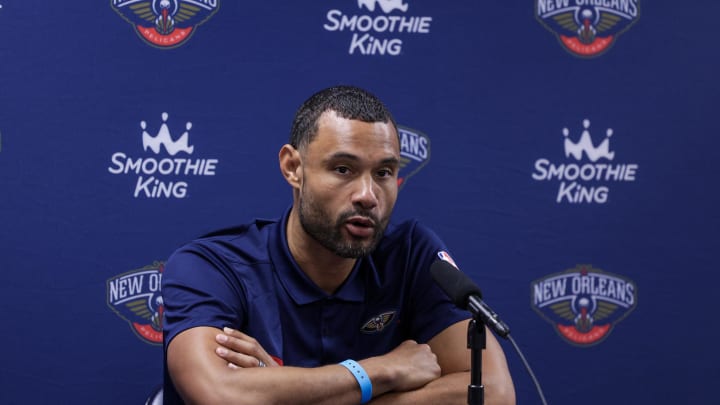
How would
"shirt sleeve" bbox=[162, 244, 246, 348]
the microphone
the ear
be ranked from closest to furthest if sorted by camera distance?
the microphone
"shirt sleeve" bbox=[162, 244, 246, 348]
the ear

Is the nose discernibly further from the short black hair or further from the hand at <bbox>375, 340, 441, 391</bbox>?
the hand at <bbox>375, 340, 441, 391</bbox>

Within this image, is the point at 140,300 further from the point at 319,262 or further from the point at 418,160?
the point at 418,160

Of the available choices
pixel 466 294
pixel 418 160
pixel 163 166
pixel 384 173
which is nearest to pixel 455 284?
pixel 466 294

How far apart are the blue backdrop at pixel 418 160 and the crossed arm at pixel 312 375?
0.83 meters

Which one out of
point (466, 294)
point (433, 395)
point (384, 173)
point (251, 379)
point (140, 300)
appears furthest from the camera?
point (140, 300)

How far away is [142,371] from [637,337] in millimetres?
1607

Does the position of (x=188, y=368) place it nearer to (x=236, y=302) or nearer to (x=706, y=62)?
(x=236, y=302)

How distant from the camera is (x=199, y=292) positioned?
153cm

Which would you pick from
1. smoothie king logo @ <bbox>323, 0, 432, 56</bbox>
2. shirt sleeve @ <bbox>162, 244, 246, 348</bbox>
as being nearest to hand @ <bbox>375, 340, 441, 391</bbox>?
shirt sleeve @ <bbox>162, 244, 246, 348</bbox>

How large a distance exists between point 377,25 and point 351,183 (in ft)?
3.04

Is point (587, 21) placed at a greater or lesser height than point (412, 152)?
greater

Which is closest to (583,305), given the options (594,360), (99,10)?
(594,360)

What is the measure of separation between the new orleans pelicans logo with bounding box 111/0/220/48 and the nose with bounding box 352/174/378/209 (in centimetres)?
99

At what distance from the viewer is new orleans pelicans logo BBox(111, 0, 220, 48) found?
225 cm
